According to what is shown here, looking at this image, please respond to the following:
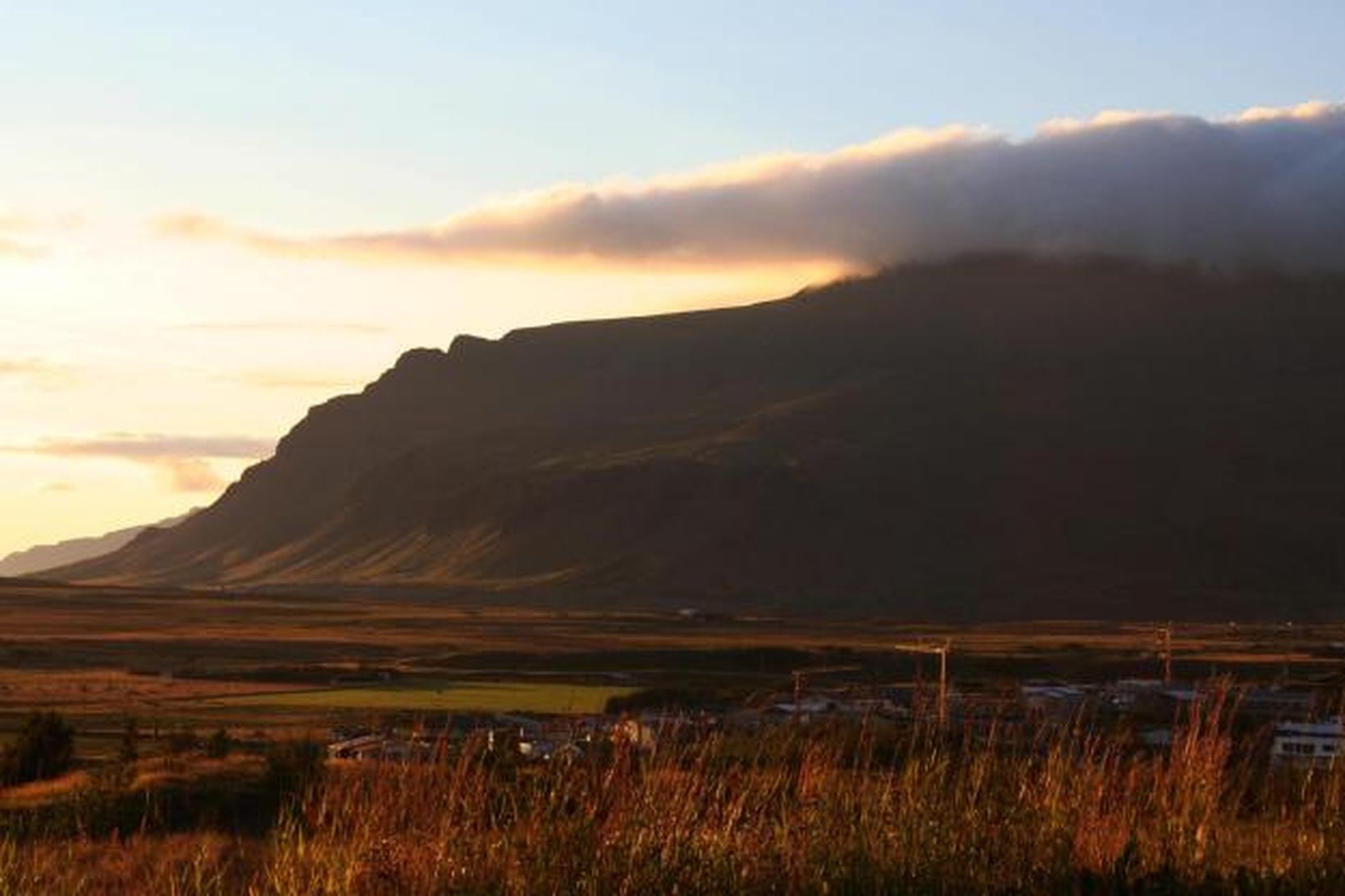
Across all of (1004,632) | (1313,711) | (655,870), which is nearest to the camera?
(655,870)

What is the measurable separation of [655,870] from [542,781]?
154 cm

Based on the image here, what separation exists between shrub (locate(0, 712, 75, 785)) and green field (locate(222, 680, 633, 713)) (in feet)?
75.5

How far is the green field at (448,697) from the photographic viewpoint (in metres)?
62.8

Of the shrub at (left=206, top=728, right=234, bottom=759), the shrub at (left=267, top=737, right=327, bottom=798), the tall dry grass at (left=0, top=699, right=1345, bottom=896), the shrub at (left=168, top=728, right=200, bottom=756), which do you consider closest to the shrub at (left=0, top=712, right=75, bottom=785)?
the shrub at (left=168, top=728, right=200, bottom=756)

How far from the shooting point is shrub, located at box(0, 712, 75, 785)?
34094mm

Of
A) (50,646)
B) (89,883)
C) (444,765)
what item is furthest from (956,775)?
(50,646)

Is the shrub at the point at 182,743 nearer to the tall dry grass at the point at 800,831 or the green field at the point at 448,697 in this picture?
the green field at the point at 448,697

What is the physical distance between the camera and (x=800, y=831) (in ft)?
37.1

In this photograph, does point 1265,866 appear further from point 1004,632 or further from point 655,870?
point 1004,632

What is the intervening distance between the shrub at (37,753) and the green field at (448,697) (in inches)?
906

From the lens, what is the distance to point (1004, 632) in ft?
451

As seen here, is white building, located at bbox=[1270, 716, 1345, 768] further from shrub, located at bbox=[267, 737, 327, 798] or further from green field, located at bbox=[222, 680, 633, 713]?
green field, located at bbox=[222, 680, 633, 713]

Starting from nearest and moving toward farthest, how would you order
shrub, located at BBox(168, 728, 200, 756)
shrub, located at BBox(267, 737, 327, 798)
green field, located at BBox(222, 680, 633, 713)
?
1. shrub, located at BBox(267, 737, 327, 798)
2. shrub, located at BBox(168, 728, 200, 756)
3. green field, located at BBox(222, 680, 633, 713)

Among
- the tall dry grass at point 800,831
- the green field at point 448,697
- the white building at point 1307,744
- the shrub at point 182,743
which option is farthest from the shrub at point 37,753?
the green field at point 448,697
